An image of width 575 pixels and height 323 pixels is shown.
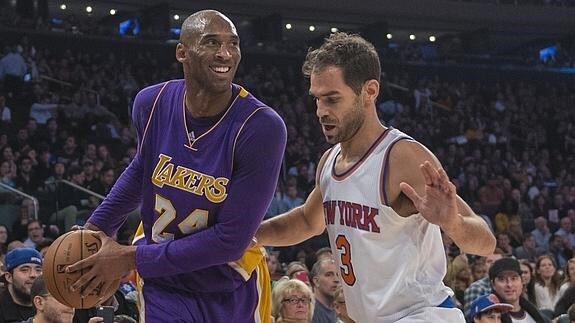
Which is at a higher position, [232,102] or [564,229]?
[232,102]

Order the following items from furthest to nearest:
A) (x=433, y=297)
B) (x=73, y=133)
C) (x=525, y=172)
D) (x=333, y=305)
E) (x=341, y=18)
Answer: (x=341, y=18)
(x=525, y=172)
(x=73, y=133)
(x=333, y=305)
(x=433, y=297)

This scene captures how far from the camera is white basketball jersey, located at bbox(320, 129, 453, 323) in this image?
3.85 m

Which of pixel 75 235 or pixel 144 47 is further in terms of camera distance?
pixel 144 47

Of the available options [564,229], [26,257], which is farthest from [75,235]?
[564,229]

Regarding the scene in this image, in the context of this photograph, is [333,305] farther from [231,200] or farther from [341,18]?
[341,18]

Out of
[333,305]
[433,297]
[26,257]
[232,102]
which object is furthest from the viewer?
[333,305]

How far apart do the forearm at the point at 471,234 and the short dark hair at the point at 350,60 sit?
671 mm

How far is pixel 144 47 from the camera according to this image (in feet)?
78.0

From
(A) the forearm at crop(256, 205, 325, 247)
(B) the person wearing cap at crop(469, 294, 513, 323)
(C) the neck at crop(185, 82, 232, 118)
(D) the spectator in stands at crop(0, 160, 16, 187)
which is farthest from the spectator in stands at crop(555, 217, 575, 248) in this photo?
(C) the neck at crop(185, 82, 232, 118)

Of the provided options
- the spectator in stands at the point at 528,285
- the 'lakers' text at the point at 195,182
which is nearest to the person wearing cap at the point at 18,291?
the 'lakers' text at the point at 195,182

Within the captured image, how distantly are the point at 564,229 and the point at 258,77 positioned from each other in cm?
866

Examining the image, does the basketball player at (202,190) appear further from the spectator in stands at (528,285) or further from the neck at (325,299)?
the spectator in stands at (528,285)

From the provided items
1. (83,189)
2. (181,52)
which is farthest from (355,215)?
(83,189)

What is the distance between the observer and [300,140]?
65.5 ft
